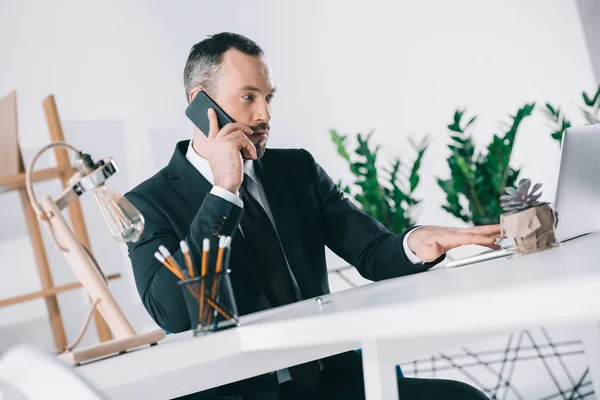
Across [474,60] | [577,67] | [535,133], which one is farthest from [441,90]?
[577,67]

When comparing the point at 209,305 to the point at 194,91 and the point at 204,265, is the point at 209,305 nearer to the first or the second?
the point at 204,265

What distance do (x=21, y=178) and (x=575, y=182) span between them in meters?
2.09

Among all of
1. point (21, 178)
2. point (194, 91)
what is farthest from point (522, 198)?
point (21, 178)

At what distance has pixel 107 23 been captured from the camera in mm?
3393

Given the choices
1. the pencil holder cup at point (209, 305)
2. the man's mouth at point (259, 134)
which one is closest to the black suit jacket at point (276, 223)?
the man's mouth at point (259, 134)

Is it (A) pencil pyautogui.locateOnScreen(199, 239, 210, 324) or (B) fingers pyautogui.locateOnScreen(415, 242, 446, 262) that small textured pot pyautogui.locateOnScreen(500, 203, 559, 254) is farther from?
(A) pencil pyautogui.locateOnScreen(199, 239, 210, 324)

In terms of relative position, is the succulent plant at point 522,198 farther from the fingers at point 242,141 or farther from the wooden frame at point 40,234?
the wooden frame at point 40,234

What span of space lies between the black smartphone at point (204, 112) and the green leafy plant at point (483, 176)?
1.78 m

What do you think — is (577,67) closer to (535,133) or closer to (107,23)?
(535,133)

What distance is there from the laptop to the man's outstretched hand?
1.8 inches

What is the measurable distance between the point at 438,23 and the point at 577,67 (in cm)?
94

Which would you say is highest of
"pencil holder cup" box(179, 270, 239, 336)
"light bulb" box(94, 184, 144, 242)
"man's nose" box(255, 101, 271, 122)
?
"man's nose" box(255, 101, 271, 122)

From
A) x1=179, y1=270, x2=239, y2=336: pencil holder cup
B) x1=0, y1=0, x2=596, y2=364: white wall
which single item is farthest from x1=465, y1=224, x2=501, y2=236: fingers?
x1=0, y1=0, x2=596, y2=364: white wall

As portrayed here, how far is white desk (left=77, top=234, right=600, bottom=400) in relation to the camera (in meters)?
0.58
